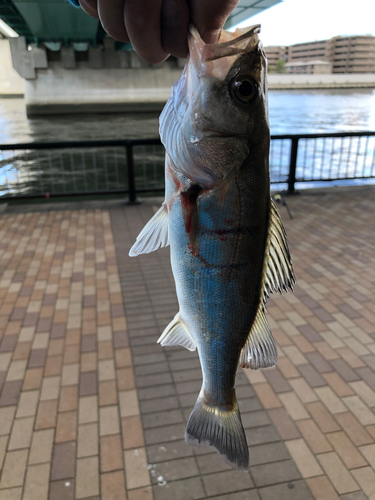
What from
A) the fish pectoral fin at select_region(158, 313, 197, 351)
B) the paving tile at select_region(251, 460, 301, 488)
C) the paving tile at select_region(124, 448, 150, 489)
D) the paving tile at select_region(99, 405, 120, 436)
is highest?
the fish pectoral fin at select_region(158, 313, 197, 351)

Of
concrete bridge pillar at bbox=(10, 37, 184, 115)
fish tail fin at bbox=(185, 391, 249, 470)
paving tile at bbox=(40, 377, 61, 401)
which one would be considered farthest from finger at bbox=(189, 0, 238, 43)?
concrete bridge pillar at bbox=(10, 37, 184, 115)

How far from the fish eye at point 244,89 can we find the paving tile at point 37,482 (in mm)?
2874

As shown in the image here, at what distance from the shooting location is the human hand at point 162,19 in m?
1.25

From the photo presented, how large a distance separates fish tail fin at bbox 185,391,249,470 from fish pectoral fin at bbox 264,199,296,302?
1.85ft

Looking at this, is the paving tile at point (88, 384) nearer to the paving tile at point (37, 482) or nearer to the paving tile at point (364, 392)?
the paving tile at point (37, 482)

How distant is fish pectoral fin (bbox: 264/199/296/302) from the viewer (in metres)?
1.49

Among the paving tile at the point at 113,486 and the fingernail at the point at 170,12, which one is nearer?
the fingernail at the point at 170,12

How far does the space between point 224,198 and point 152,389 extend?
9.20ft

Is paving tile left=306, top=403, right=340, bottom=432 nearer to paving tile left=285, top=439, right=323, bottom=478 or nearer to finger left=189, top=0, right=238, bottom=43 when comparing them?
paving tile left=285, top=439, right=323, bottom=478

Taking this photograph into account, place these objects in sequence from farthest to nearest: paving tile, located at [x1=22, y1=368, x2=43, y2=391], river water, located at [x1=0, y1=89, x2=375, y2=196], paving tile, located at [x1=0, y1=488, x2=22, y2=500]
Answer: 1. river water, located at [x1=0, y1=89, x2=375, y2=196]
2. paving tile, located at [x1=22, y1=368, x2=43, y2=391]
3. paving tile, located at [x1=0, y1=488, x2=22, y2=500]

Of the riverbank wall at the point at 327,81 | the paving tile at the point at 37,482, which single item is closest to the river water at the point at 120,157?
the paving tile at the point at 37,482

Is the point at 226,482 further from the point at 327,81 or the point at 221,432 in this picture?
the point at 327,81

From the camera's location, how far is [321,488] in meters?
2.79

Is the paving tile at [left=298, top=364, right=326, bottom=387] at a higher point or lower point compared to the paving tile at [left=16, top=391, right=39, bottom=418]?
higher
